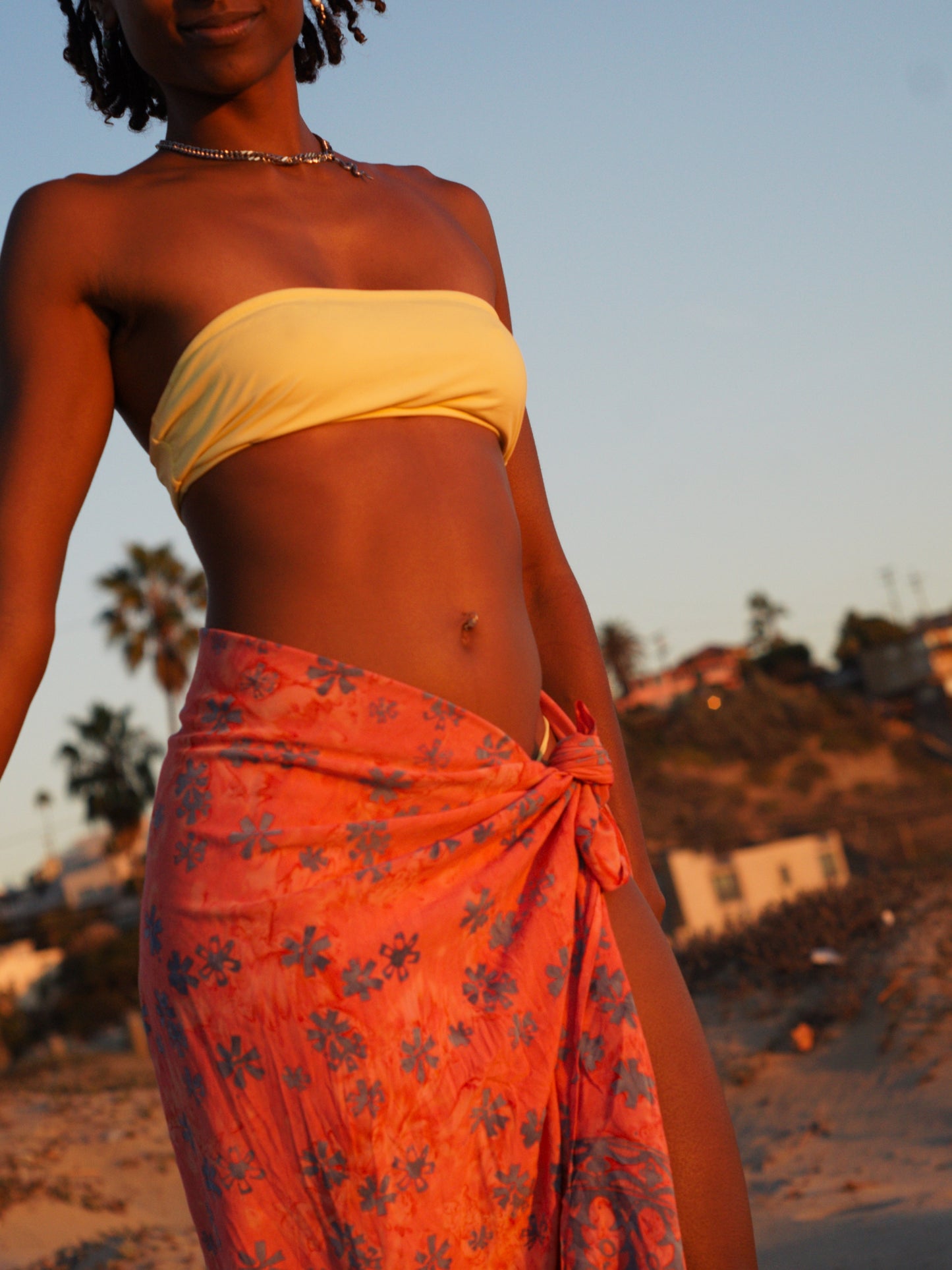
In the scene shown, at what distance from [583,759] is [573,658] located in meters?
0.30

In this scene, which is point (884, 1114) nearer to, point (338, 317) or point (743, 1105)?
→ point (743, 1105)

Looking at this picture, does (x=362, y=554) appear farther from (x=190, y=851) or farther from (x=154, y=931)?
(x=154, y=931)

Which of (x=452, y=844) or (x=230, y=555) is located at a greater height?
(x=230, y=555)

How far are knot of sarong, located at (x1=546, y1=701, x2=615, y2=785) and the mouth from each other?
103 cm

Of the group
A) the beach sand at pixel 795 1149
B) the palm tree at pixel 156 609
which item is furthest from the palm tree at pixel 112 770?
the beach sand at pixel 795 1149

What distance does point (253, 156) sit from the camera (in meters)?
1.84

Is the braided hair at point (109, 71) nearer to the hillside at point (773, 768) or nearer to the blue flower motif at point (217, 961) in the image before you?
the blue flower motif at point (217, 961)

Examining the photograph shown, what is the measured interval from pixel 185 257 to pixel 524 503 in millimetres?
661

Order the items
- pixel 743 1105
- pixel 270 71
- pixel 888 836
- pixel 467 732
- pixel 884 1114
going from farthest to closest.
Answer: pixel 888 836, pixel 743 1105, pixel 884 1114, pixel 270 71, pixel 467 732

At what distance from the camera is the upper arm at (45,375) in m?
1.59

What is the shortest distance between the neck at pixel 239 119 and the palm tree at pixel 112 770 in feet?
103

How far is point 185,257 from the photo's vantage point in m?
1.64

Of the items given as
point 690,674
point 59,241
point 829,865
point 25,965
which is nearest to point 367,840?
point 59,241

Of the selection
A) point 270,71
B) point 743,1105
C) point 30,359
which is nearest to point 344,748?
point 30,359
